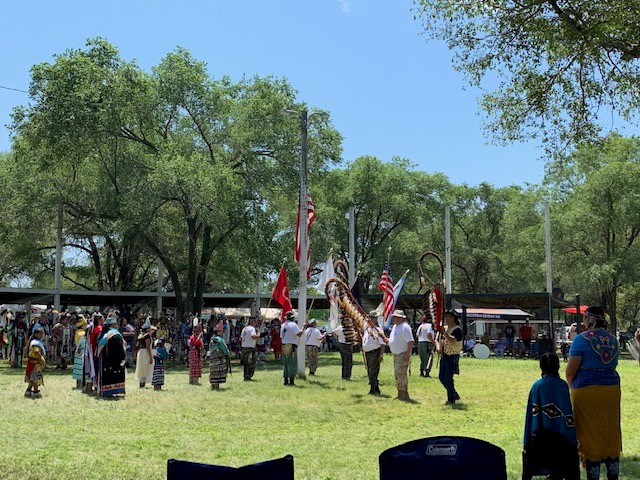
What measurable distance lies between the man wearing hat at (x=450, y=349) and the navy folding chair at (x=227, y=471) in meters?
9.37

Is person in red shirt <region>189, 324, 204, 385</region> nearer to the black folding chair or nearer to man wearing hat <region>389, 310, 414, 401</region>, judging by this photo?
man wearing hat <region>389, 310, 414, 401</region>

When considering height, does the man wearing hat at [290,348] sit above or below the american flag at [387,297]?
below

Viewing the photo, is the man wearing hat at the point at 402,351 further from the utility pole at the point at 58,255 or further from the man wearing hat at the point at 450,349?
the utility pole at the point at 58,255

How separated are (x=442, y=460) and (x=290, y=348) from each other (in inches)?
536

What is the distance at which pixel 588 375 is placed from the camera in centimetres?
660

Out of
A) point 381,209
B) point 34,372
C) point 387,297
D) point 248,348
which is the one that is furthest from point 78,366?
point 381,209

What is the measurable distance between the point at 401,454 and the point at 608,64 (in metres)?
8.16

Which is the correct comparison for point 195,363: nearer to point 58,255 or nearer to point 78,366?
point 78,366

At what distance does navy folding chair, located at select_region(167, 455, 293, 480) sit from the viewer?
3979 millimetres

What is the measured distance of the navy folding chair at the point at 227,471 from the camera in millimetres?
3979

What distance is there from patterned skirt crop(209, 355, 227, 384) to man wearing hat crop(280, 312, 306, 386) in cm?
155

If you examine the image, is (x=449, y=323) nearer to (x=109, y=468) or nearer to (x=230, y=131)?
(x=109, y=468)

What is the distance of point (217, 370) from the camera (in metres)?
16.3

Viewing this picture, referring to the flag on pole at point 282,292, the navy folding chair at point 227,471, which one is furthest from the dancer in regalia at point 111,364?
the navy folding chair at point 227,471
